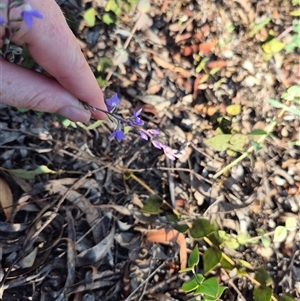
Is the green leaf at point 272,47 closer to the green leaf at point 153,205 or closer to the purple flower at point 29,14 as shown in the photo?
the green leaf at point 153,205

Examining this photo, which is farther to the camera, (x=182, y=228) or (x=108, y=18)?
(x=108, y=18)

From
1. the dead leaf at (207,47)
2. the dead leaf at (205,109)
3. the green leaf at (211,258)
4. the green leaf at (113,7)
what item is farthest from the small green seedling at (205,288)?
the green leaf at (113,7)

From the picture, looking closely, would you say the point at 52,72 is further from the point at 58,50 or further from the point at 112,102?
the point at 112,102

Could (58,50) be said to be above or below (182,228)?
above

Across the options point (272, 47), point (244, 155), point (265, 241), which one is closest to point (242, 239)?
point (265, 241)

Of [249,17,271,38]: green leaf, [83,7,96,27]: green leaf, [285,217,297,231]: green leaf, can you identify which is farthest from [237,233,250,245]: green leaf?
[83,7,96,27]: green leaf

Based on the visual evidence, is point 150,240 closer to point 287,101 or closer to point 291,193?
point 291,193

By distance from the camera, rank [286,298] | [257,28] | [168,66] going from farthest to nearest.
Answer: [257,28] → [168,66] → [286,298]
